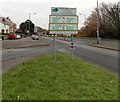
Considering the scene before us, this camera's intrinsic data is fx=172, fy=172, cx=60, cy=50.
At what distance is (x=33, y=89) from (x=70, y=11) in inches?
287

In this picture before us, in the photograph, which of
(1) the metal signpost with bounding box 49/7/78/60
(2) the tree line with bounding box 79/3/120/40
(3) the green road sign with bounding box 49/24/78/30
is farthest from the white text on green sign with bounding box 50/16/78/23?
(2) the tree line with bounding box 79/3/120/40

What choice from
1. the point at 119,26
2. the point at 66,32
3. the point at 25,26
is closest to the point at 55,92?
the point at 66,32

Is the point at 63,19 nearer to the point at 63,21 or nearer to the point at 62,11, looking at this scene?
the point at 63,21

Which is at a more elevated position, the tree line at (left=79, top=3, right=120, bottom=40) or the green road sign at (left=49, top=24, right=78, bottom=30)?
the tree line at (left=79, top=3, right=120, bottom=40)

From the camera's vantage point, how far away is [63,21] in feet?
Result: 36.3

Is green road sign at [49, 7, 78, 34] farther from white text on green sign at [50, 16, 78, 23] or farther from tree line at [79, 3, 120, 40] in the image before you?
tree line at [79, 3, 120, 40]

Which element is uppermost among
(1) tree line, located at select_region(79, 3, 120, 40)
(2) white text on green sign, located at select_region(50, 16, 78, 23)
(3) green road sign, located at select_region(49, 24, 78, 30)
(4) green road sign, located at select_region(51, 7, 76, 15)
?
(1) tree line, located at select_region(79, 3, 120, 40)

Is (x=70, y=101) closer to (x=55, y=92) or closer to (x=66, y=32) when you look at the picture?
(x=55, y=92)

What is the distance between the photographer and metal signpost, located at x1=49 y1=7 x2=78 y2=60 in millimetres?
11023

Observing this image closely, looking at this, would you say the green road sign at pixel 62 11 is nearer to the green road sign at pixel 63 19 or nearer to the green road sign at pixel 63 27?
the green road sign at pixel 63 19

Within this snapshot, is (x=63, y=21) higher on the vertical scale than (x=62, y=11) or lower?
lower

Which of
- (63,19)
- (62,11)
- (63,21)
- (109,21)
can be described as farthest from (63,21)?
(109,21)

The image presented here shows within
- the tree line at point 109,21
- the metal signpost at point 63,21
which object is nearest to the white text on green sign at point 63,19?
the metal signpost at point 63,21

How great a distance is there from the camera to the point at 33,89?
5.03 meters
